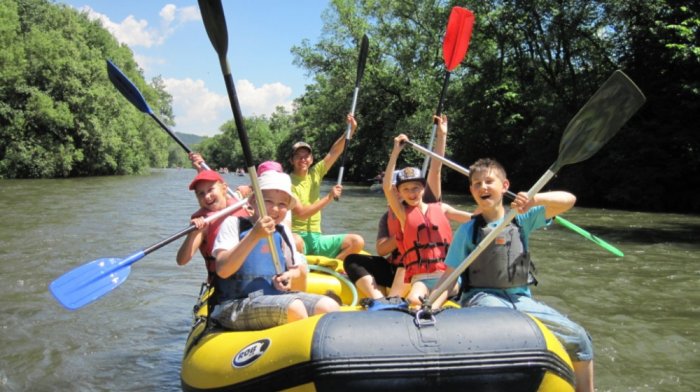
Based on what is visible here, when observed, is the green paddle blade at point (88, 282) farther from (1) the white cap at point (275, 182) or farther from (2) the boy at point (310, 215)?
(2) the boy at point (310, 215)

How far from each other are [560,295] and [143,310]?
3759 mm

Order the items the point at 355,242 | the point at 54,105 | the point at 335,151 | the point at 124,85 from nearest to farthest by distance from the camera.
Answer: the point at 355,242 < the point at 124,85 < the point at 335,151 < the point at 54,105

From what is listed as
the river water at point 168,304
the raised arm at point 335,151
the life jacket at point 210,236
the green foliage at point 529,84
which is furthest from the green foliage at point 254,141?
the life jacket at point 210,236

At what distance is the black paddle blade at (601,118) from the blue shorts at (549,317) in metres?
0.67

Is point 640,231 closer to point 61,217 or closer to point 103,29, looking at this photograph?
point 61,217

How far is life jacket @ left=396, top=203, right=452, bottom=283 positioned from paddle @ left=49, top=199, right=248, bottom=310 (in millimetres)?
1068

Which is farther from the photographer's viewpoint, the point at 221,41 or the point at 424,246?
the point at 424,246

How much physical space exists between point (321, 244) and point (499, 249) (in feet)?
7.54

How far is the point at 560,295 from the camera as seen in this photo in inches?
231

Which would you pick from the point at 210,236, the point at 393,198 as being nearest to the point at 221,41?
the point at 210,236

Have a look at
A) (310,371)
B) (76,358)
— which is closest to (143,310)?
(76,358)

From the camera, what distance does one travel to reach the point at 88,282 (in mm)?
3088

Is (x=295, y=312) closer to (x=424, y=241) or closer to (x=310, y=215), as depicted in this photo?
(x=424, y=241)

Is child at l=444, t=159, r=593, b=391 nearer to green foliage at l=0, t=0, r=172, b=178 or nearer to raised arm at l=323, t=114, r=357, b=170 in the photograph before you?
raised arm at l=323, t=114, r=357, b=170
